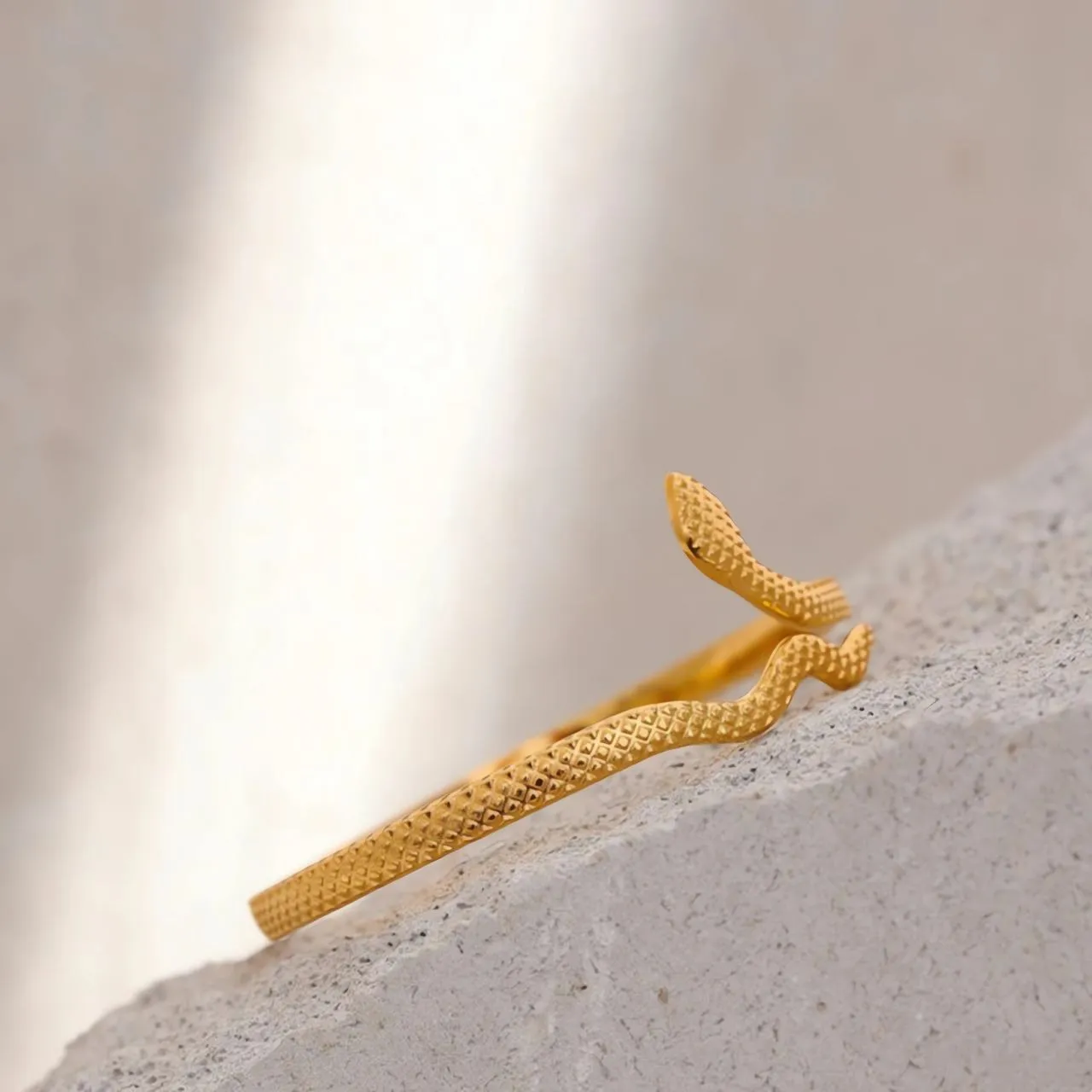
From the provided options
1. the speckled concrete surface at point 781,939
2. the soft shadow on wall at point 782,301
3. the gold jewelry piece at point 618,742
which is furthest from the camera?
the soft shadow on wall at point 782,301

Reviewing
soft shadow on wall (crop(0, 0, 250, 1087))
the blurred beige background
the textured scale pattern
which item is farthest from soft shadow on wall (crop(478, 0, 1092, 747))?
the textured scale pattern

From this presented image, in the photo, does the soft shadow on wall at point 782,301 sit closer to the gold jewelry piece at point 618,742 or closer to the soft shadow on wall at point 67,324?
the soft shadow on wall at point 67,324

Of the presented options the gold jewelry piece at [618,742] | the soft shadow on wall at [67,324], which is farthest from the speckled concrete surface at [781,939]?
the soft shadow on wall at [67,324]

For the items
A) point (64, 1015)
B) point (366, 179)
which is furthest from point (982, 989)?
point (64, 1015)

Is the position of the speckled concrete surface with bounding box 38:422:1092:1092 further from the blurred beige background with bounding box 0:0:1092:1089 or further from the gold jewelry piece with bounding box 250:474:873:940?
the blurred beige background with bounding box 0:0:1092:1089

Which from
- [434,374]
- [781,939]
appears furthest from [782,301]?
[781,939]

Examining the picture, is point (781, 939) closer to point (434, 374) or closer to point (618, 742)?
point (618, 742)
